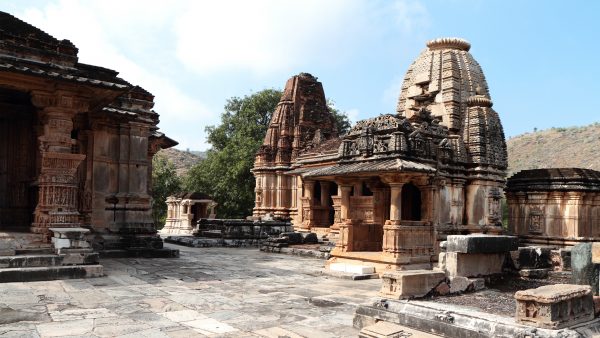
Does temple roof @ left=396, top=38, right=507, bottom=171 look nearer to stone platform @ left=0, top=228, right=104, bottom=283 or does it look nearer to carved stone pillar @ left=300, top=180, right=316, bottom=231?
carved stone pillar @ left=300, top=180, right=316, bottom=231

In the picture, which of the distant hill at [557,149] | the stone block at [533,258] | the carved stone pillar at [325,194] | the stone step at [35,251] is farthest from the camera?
the distant hill at [557,149]

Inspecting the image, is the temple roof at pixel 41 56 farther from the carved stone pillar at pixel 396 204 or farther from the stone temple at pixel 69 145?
the carved stone pillar at pixel 396 204

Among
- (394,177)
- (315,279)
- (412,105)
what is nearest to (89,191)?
(315,279)

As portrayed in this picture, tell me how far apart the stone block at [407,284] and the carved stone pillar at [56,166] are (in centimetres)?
704

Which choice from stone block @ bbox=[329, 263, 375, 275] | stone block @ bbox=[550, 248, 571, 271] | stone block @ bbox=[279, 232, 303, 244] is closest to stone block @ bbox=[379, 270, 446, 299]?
stone block @ bbox=[550, 248, 571, 271]

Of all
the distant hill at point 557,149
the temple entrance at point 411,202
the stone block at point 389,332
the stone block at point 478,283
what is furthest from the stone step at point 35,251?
the distant hill at point 557,149

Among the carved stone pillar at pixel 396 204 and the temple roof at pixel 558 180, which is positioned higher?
the temple roof at pixel 558 180

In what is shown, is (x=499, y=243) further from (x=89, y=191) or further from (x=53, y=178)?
(x=89, y=191)

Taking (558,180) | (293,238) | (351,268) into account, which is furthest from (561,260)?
(293,238)

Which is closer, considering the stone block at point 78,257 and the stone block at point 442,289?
the stone block at point 442,289

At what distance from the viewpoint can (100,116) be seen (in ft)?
44.5

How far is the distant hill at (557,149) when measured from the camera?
4800cm

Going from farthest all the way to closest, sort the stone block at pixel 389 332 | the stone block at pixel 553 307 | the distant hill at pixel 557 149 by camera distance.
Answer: the distant hill at pixel 557 149, the stone block at pixel 389 332, the stone block at pixel 553 307

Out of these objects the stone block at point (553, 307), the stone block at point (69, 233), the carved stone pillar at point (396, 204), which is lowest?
the stone block at point (553, 307)
